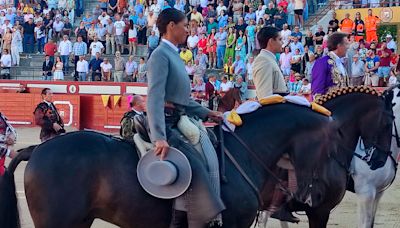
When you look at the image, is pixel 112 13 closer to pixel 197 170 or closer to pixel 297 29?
pixel 297 29

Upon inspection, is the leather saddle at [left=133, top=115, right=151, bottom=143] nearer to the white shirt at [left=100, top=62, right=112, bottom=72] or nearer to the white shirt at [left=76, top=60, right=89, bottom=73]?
the white shirt at [left=100, top=62, right=112, bottom=72]

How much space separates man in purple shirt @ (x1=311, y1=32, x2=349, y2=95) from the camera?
7488 mm

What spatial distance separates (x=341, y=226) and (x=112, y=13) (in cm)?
2038

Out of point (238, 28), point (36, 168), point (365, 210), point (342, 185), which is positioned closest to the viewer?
point (36, 168)

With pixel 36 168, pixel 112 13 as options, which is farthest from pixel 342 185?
pixel 112 13

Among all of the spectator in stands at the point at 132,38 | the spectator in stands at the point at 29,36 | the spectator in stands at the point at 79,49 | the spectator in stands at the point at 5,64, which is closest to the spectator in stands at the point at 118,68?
the spectator in stands at the point at 132,38

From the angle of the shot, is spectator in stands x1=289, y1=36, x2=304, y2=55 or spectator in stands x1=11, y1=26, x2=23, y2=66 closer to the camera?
spectator in stands x1=289, y1=36, x2=304, y2=55

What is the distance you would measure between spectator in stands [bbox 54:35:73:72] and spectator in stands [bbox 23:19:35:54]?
235 cm

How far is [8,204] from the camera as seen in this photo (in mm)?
4961

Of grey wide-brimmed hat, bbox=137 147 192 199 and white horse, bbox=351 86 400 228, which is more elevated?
grey wide-brimmed hat, bbox=137 147 192 199

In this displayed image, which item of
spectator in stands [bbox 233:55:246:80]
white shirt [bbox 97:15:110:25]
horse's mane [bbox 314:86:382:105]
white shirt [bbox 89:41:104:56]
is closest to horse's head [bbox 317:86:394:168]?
horse's mane [bbox 314:86:382:105]

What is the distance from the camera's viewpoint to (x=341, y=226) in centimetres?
862

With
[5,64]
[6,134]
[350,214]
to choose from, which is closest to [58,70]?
[5,64]

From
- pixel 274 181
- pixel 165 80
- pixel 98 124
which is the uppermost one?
pixel 165 80
